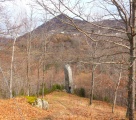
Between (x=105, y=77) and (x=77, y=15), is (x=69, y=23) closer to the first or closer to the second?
(x=77, y=15)

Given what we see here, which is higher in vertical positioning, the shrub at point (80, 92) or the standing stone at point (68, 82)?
the standing stone at point (68, 82)

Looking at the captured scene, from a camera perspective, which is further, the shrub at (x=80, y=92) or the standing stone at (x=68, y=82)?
the standing stone at (x=68, y=82)

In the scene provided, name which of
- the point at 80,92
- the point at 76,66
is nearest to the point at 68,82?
the point at 80,92

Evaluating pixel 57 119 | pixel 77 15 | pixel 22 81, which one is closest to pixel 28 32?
pixel 22 81

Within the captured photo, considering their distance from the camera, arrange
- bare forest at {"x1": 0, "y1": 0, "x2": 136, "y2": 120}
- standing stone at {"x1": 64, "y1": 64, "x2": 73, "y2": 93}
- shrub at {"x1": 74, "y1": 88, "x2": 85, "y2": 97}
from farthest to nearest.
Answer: standing stone at {"x1": 64, "y1": 64, "x2": 73, "y2": 93} → shrub at {"x1": 74, "y1": 88, "x2": 85, "y2": 97} → bare forest at {"x1": 0, "y1": 0, "x2": 136, "y2": 120}

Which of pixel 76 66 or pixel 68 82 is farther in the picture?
pixel 68 82

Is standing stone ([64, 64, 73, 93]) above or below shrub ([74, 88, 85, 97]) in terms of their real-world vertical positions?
above

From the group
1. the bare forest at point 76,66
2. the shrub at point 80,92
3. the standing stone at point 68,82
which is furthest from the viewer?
the standing stone at point 68,82

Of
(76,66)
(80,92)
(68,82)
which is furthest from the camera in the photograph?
(68,82)

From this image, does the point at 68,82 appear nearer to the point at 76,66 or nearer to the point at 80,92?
the point at 80,92

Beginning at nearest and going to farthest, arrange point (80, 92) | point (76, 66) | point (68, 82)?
point (76, 66), point (80, 92), point (68, 82)

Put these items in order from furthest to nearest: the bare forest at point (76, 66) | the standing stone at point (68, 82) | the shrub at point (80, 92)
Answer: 1. the standing stone at point (68, 82)
2. the shrub at point (80, 92)
3. the bare forest at point (76, 66)

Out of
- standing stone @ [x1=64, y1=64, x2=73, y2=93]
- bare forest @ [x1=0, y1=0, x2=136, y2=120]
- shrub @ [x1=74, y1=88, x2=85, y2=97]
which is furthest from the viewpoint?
standing stone @ [x1=64, y1=64, x2=73, y2=93]

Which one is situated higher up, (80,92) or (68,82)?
(68,82)
